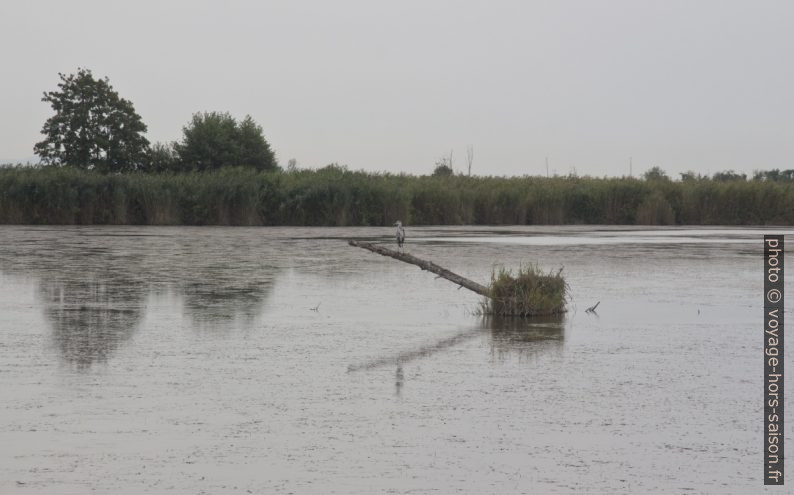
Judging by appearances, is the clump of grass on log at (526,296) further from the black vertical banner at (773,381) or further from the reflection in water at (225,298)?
the reflection in water at (225,298)

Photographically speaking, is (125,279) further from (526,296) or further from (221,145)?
(221,145)

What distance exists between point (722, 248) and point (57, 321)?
65.7 ft

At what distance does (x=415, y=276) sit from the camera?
739 inches

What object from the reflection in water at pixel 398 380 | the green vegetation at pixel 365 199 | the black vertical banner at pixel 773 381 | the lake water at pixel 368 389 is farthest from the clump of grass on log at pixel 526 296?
the green vegetation at pixel 365 199

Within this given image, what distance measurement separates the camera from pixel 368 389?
26.6ft

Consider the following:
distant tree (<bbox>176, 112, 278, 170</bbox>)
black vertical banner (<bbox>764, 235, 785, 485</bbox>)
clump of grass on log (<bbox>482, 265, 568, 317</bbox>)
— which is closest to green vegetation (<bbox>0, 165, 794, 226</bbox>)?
distant tree (<bbox>176, 112, 278, 170</bbox>)

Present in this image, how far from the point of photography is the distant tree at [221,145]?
61781 mm

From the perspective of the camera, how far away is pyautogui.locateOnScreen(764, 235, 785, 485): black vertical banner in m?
5.95

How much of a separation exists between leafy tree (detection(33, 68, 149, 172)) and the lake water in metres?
44.1

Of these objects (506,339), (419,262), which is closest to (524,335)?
(506,339)

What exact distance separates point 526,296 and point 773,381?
468 cm

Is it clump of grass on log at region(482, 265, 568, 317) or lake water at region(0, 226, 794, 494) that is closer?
lake water at region(0, 226, 794, 494)

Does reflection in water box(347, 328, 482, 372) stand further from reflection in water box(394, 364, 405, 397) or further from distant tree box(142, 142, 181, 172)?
distant tree box(142, 142, 181, 172)

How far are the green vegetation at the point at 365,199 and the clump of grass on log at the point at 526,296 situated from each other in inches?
1313
